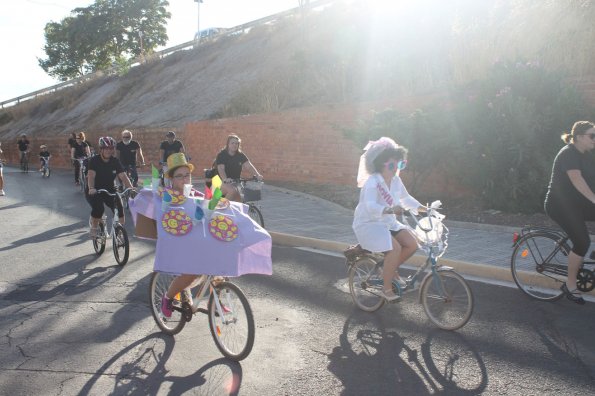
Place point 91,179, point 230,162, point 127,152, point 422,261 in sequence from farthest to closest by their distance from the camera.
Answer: point 127,152
point 230,162
point 91,179
point 422,261

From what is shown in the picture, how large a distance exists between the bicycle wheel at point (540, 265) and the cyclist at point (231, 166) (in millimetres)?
4965

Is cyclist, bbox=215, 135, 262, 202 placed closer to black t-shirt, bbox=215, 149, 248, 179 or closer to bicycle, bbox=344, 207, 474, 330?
black t-shirt, bbox=215, 149, 248, 179

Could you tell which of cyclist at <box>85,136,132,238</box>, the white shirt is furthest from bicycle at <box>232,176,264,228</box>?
the white shirt

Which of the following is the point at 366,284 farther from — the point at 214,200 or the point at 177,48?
the point at 177,48

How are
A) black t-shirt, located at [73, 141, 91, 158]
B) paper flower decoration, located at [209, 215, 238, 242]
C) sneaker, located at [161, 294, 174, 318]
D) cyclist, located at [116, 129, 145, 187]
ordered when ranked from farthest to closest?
black t-shirt, located at [73, 141, 91, 158], cyclist, located at [116, 129, 145, 187], sneaker, located at [161, 294, 174, 318], paper flower decoration, located at [209, 215, 238, 242]

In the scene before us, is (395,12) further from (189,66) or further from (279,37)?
(189,66)

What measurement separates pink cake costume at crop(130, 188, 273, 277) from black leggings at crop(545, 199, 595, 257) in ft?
10.9

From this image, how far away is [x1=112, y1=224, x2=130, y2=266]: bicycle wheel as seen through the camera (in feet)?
28.1

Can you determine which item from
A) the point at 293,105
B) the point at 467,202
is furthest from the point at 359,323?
the point at 293,105

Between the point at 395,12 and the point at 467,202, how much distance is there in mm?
14285

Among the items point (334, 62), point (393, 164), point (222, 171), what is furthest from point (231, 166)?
point (334, 62)

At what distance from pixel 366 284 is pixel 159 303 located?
207cm

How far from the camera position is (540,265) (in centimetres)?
667

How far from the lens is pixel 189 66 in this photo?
129 ft
